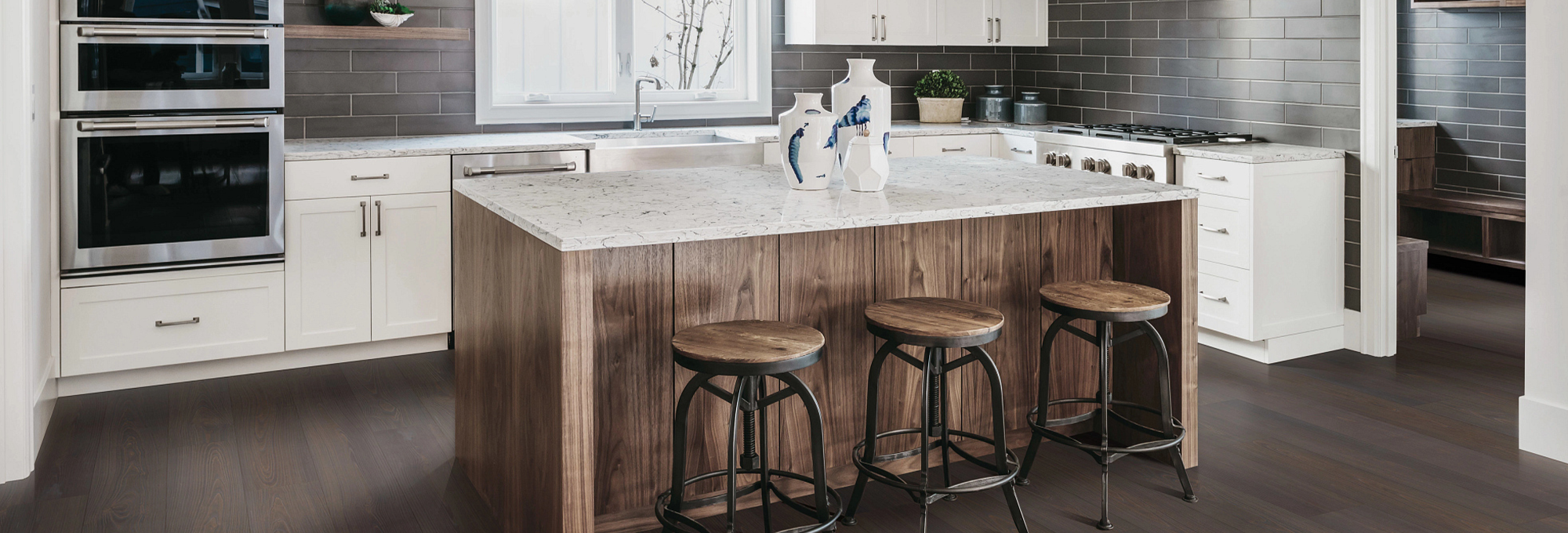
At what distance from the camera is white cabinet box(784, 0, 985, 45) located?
5.39 meters

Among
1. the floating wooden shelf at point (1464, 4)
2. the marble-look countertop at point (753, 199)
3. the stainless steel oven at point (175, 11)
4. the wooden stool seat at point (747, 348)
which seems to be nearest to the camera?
the wooden stool seat at point (747, 348)

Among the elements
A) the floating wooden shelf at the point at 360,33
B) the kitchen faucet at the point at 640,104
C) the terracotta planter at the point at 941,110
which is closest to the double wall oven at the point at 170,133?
the floating wooden shelf at the point at 360,33

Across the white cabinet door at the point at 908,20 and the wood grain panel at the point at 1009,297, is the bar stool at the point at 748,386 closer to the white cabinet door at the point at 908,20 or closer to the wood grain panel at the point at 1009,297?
the wood grain panel at the point at 1009,297

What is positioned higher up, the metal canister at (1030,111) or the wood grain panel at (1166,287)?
the metal canister at (1030,111)

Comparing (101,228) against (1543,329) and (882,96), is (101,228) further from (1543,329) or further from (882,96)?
(1543,329)

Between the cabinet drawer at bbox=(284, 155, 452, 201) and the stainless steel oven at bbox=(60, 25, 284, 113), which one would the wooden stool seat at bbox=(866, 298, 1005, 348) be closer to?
the cabinet drawer at bbox=(284, 155, 452, 201)

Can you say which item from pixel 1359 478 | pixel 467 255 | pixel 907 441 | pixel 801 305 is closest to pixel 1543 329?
pixel 1359 478

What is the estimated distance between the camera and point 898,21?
5559 millimetres

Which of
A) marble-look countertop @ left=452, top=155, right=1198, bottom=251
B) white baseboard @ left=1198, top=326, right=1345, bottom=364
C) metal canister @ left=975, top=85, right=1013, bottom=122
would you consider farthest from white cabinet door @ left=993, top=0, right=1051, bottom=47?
marble-look countertop @ left=452, top=155, right=1198, bottom=251

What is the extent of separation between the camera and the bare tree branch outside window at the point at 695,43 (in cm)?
546

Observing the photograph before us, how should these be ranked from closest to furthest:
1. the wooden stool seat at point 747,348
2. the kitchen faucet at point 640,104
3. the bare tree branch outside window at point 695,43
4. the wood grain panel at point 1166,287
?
the wooden stool seat at point 747,348, the wood grain panel at point 1166,287, the kitchen faucet at point 640,104, the bare tree branch outside window at point 695,43

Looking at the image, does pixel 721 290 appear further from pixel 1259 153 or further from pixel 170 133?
pixel 1259 153

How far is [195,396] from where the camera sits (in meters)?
3.85

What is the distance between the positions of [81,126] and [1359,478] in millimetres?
3961
